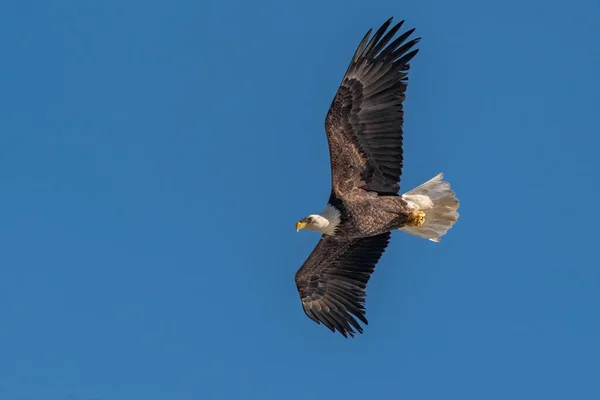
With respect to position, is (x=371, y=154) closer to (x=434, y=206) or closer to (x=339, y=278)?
(x=434, y=206)

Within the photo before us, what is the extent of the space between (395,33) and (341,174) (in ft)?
5.80

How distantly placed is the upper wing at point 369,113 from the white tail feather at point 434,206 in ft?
2.27

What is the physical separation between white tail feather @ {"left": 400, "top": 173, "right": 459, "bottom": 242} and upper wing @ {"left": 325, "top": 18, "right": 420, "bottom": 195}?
69 cm

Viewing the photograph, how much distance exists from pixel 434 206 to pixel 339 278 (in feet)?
5.08

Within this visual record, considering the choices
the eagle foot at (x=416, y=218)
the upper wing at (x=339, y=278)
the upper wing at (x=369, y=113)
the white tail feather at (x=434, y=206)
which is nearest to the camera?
the upper wing at (x=369, y=113)

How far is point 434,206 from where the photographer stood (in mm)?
15078

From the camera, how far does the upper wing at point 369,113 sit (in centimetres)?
1400

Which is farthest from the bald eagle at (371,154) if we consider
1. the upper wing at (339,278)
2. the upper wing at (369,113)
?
the upper wing at (339,278)

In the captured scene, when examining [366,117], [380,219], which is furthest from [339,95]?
[380,219]

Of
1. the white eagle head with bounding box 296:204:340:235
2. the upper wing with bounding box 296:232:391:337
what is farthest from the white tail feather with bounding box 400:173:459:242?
the white eagle head with bounding box 296:204:340:235

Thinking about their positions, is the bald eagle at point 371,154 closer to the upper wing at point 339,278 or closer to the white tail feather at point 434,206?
the white tail feather at point 434,206

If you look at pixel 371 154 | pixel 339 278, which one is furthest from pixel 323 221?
pixel 339 278

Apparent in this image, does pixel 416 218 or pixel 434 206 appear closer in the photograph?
pixel 416 218

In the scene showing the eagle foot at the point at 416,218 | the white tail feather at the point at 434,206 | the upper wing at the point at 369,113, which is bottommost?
the eagle foot at the point at 416,218
